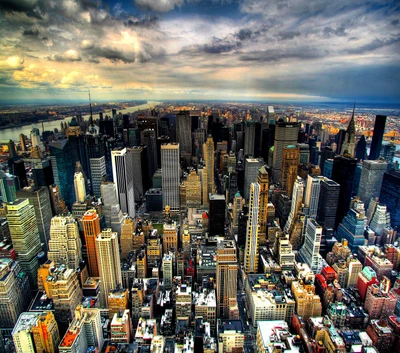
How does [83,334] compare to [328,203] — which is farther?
[328,203]

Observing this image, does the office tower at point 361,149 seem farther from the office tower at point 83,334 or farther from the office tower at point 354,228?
the office tower at point 83,334

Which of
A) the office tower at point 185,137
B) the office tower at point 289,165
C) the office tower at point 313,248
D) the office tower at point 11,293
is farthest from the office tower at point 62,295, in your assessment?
the office tower at point 289,165

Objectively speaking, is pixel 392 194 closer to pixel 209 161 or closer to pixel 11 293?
pixel 209 161

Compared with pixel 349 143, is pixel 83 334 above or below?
below

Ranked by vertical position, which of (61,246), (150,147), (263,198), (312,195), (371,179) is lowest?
(61,246)

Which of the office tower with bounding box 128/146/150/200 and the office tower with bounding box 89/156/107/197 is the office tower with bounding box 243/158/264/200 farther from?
the office tower with bounding box 89/156/107/197

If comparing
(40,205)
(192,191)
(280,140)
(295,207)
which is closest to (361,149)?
(280,140)

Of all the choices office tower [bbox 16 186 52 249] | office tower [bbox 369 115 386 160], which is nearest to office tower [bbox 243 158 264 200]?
office tower [bbox 369 115 386 160]
